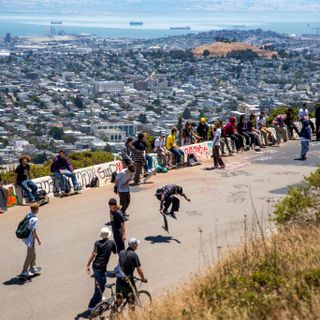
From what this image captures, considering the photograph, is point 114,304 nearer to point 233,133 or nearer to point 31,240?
point 31,240

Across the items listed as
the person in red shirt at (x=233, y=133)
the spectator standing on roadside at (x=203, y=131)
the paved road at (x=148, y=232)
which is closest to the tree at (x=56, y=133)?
the spectator standing on roadside at (x=203, y=131)

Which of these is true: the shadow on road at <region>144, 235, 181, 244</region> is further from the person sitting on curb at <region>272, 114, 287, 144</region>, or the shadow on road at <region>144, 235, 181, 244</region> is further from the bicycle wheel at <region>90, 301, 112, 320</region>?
the person sitting on curb at <region>272, 114, 287, 144</region>

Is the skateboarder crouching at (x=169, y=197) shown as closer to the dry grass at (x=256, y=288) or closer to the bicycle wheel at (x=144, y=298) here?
the dry grass at (x=256, y=288)

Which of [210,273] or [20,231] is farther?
[20,231]

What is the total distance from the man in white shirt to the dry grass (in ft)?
36.9

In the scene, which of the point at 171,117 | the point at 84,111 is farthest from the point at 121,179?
the point at 84,111

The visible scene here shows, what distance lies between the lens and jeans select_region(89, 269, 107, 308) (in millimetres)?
11977

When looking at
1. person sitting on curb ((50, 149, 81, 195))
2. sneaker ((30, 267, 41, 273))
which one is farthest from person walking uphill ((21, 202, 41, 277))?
person sitting on curb ((50, 149, 81, 195))

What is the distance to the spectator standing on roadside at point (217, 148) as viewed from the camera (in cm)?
2302

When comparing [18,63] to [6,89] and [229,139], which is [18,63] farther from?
[229,139]

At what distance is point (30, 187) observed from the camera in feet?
61.4

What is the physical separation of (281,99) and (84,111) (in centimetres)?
2133

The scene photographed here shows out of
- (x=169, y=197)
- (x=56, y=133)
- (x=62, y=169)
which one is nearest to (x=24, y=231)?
(x=169, y=197)

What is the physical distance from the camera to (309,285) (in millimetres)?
10164
